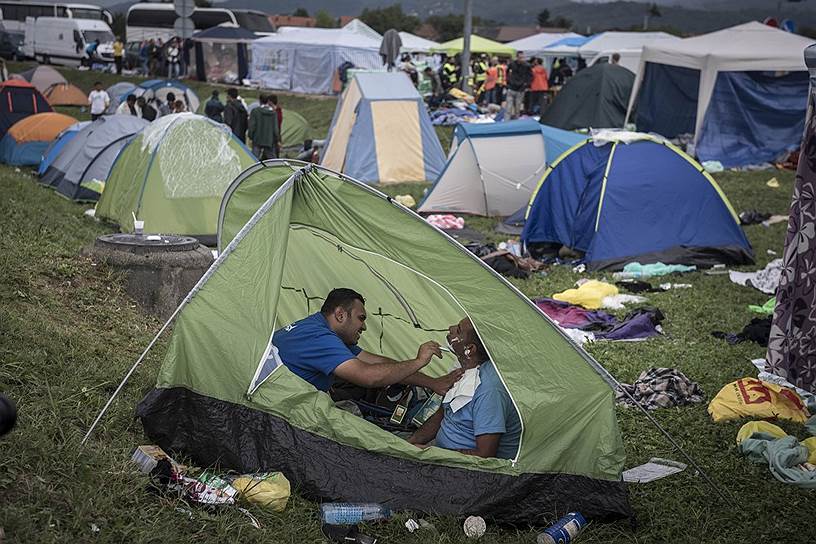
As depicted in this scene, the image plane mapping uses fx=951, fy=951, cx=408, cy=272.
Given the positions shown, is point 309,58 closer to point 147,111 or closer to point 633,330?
point 147,111

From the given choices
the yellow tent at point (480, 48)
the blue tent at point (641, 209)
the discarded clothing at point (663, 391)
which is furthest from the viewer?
the yellow tent at point (480, 48)

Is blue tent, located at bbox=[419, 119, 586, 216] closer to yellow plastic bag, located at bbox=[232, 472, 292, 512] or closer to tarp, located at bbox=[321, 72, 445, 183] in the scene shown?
tarp, located at bbox=[321, 72, 445, 183]

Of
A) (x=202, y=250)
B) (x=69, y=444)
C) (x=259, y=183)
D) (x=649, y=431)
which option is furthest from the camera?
(x=202, y=250)

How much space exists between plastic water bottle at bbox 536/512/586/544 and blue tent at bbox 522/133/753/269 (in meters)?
6.22

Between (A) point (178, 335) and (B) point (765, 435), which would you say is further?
(B) point (765, 435)

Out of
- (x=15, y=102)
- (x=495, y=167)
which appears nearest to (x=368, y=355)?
(x=495, y=167)

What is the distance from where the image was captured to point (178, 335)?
4648 millimetres

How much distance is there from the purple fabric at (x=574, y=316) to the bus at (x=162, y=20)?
31.7m

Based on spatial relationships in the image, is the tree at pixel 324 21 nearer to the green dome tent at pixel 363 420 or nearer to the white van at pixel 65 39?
the white van at pixel 65 39

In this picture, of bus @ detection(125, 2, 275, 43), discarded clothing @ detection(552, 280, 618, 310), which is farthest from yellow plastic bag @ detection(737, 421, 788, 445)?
bus @ detection(125, 2, 275, 43)

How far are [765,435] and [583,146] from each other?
599 cm

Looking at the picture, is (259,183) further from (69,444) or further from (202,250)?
(202,250)

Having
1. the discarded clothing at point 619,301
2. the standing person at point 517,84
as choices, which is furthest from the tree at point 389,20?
the discarded clothing at point 619,301

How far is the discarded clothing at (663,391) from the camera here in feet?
20.7
